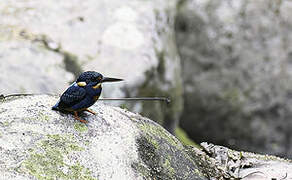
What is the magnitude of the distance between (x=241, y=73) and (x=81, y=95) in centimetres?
535

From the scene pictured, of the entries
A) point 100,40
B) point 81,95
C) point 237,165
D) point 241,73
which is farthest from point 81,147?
point 241,73

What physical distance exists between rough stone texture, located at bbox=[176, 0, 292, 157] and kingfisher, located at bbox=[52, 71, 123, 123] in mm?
5265

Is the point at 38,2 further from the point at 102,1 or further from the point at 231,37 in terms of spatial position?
the point at 231,37

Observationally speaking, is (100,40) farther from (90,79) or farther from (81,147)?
(81,147)

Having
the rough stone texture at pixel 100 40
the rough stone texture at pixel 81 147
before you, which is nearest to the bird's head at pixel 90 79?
the rough stone texture at pixel 81 147

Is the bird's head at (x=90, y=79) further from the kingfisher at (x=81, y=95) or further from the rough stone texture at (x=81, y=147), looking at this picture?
the rough stone texture at (x=81, y=147)

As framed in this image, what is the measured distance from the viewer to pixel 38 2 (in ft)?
17.3

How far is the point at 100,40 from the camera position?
16.8ft

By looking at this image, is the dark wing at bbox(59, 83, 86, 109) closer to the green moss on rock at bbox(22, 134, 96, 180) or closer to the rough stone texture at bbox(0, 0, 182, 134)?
the green moss on rock at bbox(22, 134, 96, 180)

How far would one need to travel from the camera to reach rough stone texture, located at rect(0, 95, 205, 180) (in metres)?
1.98

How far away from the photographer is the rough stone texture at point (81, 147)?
1.98 metres

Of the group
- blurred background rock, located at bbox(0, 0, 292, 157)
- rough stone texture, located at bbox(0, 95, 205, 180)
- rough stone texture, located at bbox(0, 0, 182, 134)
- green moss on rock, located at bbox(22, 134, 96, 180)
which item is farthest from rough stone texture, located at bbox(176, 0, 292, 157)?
green moss on rock, located at bbox(22, 134, 96, 180)

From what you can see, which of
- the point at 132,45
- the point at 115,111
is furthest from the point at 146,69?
the point at 115,111

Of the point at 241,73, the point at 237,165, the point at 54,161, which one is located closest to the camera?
the point at 54,161
